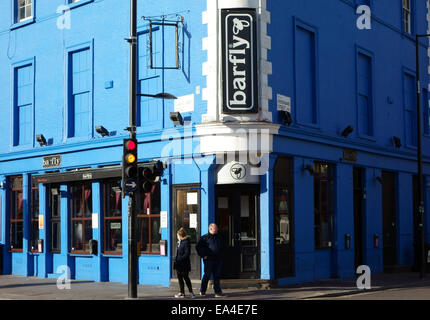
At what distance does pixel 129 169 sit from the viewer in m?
15.5

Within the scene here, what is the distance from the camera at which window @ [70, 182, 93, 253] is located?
853 inches

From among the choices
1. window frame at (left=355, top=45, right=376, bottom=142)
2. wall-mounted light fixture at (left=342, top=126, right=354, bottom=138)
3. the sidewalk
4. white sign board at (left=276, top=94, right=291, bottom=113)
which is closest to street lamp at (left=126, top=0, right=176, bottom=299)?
the sidewalk

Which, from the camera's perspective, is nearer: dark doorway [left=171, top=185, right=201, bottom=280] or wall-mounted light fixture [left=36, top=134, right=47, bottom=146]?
dark doorway [left=171, top=185, right=201, bottom=280]

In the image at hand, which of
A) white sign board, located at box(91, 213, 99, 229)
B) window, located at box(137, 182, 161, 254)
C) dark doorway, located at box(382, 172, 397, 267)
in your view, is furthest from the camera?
dark doorway, located at box(382, 172, 397, 267)

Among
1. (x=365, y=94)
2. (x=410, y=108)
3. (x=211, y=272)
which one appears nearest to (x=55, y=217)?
(x=211, y=272)

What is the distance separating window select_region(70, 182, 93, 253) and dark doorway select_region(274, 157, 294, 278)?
254 inches

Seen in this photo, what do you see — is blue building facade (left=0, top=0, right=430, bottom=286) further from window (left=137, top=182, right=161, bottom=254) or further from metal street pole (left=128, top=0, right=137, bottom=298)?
metal street pole (left=128, top=0, right=137, bottom=298)

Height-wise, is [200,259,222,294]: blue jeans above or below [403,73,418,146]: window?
below

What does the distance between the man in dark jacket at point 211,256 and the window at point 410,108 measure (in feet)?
41.9

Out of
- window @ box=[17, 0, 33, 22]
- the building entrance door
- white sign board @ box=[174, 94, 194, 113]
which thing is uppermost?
window @ box=[17, 0, 33, 22]

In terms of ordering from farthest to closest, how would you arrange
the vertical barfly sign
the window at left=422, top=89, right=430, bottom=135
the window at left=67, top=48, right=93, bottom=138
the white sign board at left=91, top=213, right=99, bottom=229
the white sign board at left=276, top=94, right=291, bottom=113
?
the window at left=422, top=89, right=430, bottom=135 → the window at left=67, top=48, right=93, bottom=138 → the white sign board at left=91, top=213, right=99, bottom=229 → the white sign board at left=276, top=94, right=291, bottom=113 → the vertical barfly sign

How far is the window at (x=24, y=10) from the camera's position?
80.2ft
